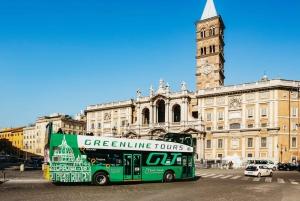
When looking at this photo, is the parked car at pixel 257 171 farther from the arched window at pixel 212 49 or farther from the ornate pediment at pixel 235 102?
the arched window at pixel 212 49

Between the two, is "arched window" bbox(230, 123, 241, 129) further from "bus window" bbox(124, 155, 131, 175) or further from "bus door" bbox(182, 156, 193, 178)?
"bus window" bbox(124, 155, 131, 175)

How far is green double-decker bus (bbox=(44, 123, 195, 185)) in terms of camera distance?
66.1ft

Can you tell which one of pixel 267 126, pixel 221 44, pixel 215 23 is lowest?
pixel 267 126

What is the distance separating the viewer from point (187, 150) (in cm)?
2489

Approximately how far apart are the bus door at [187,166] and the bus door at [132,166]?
4148mm

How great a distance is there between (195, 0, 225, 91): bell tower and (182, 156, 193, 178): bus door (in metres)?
45.6

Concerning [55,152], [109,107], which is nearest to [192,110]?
[109,107]

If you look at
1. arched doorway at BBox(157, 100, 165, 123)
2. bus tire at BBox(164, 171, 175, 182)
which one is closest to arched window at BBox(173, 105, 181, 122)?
arched doorway at BBox(157, 100, 165, 123)

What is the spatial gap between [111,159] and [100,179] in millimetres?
1516

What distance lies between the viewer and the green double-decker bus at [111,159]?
2014cm

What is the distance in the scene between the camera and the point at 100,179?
21.2 meters

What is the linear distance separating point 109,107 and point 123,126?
7.11 m

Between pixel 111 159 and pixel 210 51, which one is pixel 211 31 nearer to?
pixel 210 51

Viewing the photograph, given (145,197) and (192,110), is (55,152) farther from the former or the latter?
(192,110)
